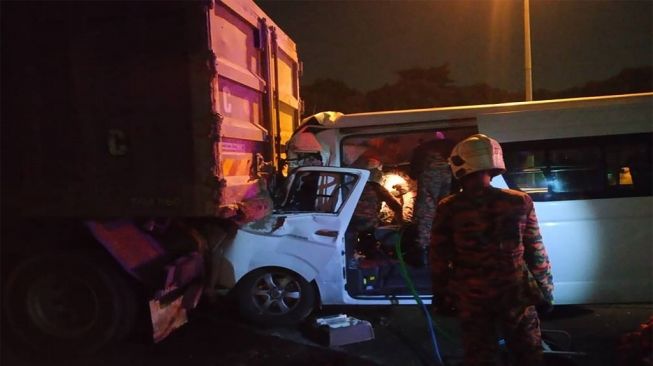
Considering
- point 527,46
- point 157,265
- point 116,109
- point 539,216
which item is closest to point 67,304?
point 157,265

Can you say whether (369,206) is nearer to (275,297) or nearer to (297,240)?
(297,240)

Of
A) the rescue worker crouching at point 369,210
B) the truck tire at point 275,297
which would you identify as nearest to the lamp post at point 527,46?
the rescue worker crouching at point 369,210

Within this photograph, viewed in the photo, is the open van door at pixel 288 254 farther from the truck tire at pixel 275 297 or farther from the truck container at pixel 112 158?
the truck container at pixel 112 158

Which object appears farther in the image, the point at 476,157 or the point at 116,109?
the point at 116,109

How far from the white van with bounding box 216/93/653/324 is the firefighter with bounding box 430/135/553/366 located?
2074mm

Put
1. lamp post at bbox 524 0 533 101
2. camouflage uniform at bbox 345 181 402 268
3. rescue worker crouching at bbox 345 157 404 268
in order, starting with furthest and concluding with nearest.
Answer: lamp post at bbox 524 0 533 101 → camouflage uniform at bbox 345 181 402 268 → rescue worker crouching at bbox 345 157 404 268

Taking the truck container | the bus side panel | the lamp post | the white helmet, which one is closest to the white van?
the bus side panel

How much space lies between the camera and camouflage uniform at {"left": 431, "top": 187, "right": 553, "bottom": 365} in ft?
10.2

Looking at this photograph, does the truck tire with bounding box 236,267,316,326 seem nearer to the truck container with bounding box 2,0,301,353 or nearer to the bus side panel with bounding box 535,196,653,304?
the truck container with bounding box 2,0,301,353

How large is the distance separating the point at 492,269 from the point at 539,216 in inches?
88.5

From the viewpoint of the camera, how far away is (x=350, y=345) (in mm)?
4953

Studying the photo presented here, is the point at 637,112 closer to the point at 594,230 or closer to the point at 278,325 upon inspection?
the point at 594,230

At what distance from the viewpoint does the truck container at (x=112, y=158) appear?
4.56 meters

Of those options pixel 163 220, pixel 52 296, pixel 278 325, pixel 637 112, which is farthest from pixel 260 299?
pixel 637 112
